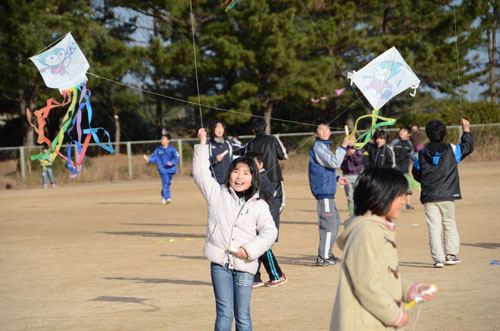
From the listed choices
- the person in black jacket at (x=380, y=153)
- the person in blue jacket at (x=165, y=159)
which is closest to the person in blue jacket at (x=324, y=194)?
the person in black jacket at (x=380, y=153)

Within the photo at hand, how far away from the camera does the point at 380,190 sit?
10.2ft

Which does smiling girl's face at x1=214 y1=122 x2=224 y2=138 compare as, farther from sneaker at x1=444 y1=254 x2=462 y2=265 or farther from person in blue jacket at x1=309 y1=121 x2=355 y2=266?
sneaker at x1=444 y1=254 x2=462 y2=265

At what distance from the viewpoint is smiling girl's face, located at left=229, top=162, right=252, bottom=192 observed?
14.7ft

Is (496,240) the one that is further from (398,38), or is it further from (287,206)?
(398,38)

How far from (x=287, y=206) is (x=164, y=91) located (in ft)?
81.6

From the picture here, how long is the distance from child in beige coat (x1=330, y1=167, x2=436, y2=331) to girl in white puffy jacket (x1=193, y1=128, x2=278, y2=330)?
1269mm

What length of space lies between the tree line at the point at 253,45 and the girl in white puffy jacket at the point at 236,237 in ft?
81.4

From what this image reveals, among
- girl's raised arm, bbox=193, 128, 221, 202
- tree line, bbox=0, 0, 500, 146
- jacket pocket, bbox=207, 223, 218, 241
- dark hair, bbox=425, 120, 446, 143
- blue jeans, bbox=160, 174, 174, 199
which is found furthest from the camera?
tree line, bbox=0, 0, 500, 146

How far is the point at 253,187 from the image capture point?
4.51 metres

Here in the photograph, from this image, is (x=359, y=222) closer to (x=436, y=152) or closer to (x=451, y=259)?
(x=436, y=152)

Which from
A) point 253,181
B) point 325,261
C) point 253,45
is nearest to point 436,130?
point 325,261

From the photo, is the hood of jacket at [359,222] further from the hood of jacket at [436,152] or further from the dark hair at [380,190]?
the hood of jacket at [436,152]

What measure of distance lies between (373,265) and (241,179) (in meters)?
1.65

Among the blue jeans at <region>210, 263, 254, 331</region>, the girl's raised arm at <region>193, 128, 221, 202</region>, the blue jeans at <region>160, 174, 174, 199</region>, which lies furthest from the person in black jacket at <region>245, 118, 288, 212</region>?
the blue jeans at <region>160, 174, 174, 199</region>
